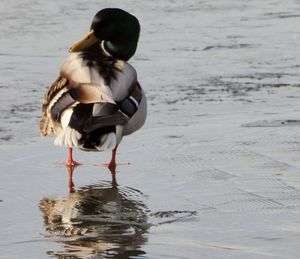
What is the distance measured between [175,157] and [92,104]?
84 cm

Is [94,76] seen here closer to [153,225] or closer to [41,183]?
[41,183]

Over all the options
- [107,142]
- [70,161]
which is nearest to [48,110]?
[70,161]

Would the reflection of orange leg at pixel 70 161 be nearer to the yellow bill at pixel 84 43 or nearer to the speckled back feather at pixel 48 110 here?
the speckled back feather at pixel 48 110

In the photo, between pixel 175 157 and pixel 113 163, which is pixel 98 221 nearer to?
pixel 113 163

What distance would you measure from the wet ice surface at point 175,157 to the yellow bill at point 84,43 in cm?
73

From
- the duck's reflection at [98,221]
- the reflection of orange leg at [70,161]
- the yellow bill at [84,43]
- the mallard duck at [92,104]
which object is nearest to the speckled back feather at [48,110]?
the mallard duck at [92,104]

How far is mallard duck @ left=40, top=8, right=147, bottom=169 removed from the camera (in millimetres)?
6742

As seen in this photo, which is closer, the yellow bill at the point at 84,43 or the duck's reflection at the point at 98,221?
the duck's reflection at the point at 98,221

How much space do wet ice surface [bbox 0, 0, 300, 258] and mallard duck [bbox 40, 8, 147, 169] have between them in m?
0.25

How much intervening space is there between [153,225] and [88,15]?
29.3ft

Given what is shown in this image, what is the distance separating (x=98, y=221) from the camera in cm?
569

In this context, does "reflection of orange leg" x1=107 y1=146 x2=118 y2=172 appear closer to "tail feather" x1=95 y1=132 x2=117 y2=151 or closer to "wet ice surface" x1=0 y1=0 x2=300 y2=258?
"wet ice surface" x1=0 y1=0 x2=300 y2=258

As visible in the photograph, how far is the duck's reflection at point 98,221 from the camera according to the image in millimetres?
5070

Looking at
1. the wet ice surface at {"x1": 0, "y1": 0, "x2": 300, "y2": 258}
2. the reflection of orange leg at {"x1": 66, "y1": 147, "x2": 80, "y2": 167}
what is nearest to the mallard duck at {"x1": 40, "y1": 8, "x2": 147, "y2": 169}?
the reflection of orange leg at {"x1": 66, "y1": 147, "x2": 80, "y2": 167}
